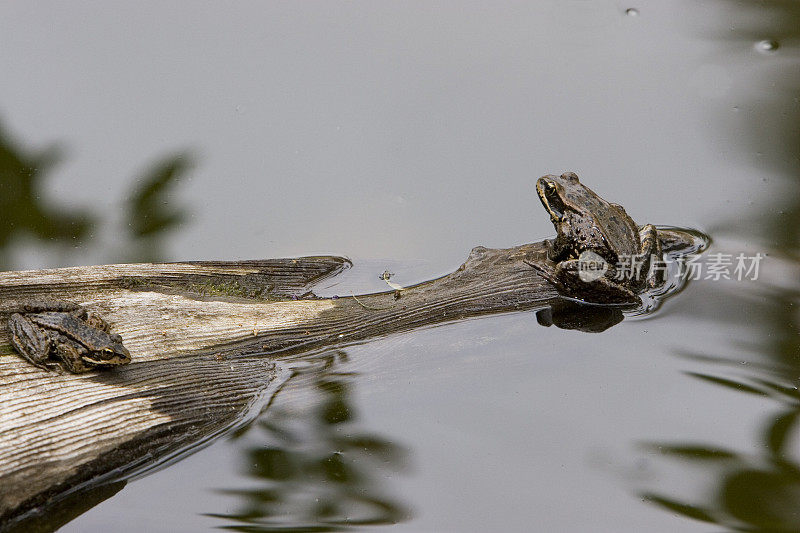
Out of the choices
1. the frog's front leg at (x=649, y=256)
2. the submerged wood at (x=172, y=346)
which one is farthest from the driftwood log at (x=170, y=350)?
the frog's front leg at (x=649, y=256)

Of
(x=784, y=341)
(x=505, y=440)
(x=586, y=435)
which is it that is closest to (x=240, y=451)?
(x=505, y=440)

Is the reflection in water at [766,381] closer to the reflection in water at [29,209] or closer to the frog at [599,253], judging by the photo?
the frog at [599,253]

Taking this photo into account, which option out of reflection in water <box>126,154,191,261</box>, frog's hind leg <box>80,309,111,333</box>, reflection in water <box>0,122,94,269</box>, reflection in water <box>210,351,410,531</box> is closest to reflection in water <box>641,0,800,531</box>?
reflection in water <box>210,351,410,531</box>

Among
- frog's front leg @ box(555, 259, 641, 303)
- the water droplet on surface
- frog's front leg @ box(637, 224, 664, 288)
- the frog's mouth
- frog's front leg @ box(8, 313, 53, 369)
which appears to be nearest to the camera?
frog's front leg @ box(8, 313, 53, 369)

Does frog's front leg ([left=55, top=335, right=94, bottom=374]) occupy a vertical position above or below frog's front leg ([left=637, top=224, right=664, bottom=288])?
below

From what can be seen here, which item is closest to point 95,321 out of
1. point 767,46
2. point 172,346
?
point 172,346

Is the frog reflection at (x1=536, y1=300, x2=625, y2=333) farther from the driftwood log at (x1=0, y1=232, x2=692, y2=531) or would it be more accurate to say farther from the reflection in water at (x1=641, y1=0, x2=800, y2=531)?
the reflection in water at (x1=641, y1=0, x2=800, y2=531)

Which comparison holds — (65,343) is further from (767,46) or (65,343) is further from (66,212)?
(767,46)
